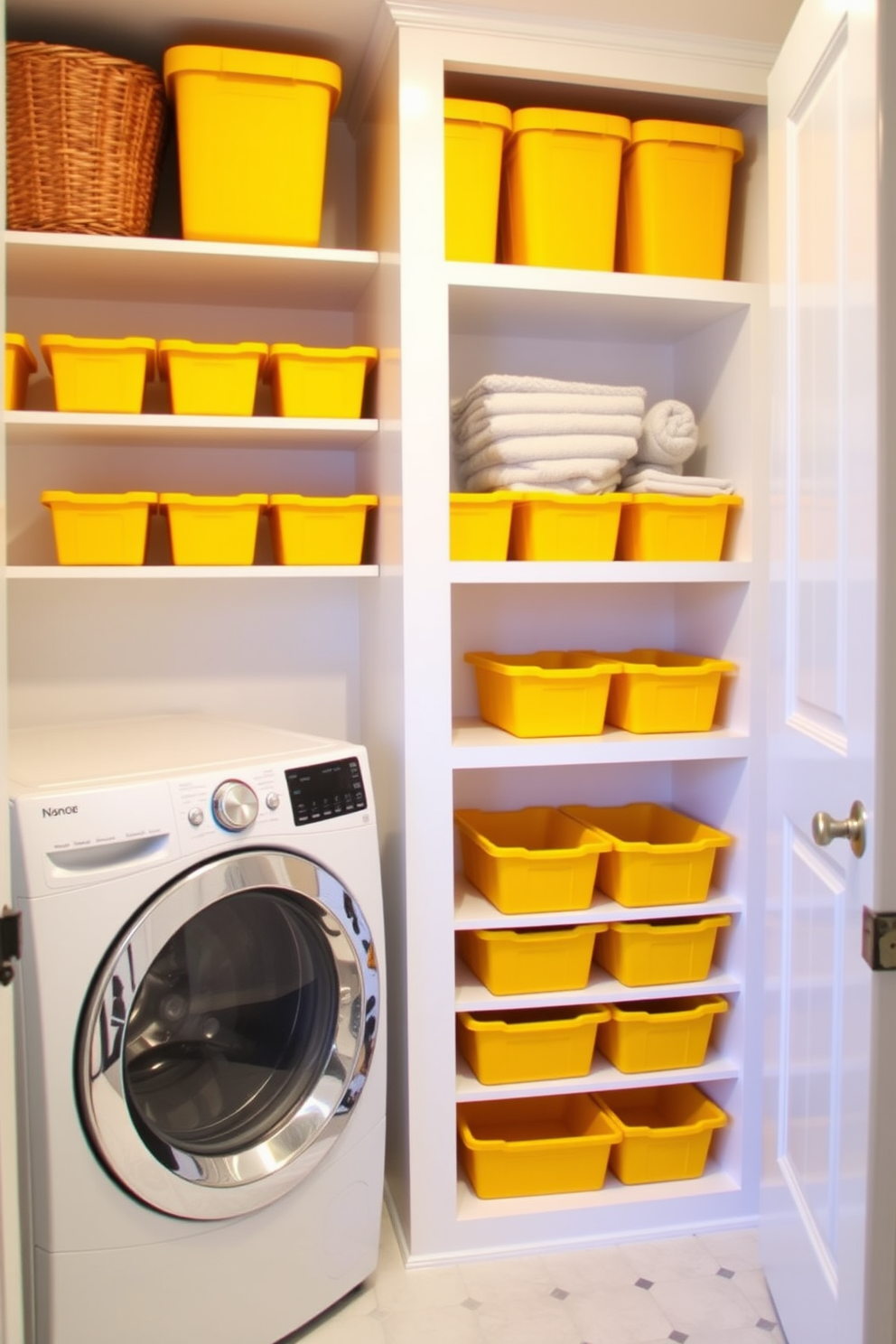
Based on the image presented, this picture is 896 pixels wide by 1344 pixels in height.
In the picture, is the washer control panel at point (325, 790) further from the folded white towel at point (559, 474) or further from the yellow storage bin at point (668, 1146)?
the yellow storage bin at point (668, 1146)

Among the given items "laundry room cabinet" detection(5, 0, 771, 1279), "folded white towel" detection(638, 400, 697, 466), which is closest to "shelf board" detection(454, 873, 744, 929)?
"laundry room cabinet" detection(5, 0, 771, 1279)

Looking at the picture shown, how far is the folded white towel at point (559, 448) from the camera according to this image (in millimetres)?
2119

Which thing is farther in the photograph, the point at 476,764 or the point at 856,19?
the point at 476,764

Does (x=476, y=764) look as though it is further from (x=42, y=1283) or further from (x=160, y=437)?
(x=42, y=1283)

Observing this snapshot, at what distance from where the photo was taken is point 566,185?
2.15 meters

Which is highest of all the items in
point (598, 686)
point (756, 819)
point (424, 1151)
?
point (598, 686)

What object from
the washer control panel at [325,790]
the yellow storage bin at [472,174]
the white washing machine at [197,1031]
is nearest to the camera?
the white washing machine at [197,1031]

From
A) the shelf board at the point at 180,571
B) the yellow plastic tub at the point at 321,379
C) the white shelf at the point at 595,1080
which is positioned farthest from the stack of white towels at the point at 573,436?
the white shelf at the point at 595,1080

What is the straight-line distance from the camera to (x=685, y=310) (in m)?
2.26

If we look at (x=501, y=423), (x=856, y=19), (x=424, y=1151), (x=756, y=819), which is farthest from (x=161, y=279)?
(x=424, y=1151)

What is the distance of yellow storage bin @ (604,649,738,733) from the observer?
2234 millimetres

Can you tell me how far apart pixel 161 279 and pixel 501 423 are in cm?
75

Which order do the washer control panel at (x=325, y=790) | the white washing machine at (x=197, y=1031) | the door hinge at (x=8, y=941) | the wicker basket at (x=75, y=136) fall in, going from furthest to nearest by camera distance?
1. the wicker basket at (x=75, y=136)
2. the washer control panel at (x=325, y=790)
3. the white washing machine at (x=197, y=1031)
4. the door hinge at (x=8, y=941)

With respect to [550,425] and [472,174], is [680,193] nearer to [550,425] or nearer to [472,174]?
[472,174]
